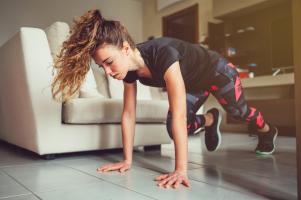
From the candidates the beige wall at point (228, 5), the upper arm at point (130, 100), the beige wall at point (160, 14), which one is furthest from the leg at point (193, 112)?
the beige wall at point (160, 14)

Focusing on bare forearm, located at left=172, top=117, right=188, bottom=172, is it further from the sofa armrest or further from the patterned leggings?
the sofa armrest

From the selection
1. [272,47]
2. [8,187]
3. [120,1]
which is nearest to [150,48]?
[8,187]

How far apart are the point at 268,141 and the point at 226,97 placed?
46 centimetres

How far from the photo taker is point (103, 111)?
1819 millimetres

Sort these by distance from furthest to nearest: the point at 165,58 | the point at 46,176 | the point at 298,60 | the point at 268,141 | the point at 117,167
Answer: the point at 268,141, the point at 117,167, the point at 46,176, the point at 165,58, the point at 298,60

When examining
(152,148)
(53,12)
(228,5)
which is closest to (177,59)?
(152,148)

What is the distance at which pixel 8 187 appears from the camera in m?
1.09

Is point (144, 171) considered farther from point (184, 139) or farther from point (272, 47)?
point (272, 47)

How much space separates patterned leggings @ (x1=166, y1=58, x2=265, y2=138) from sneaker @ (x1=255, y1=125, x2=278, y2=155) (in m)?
0.09

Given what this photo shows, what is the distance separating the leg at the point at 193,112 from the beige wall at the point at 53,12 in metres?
3.89

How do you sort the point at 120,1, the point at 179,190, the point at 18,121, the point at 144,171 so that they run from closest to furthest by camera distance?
the point at 179,190
the point at 144,171
the point at 18,121
the point at 120,1

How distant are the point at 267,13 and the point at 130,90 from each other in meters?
3.11

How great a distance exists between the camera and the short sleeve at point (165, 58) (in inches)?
44.7

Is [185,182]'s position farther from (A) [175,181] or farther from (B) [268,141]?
(B) [268,141]
